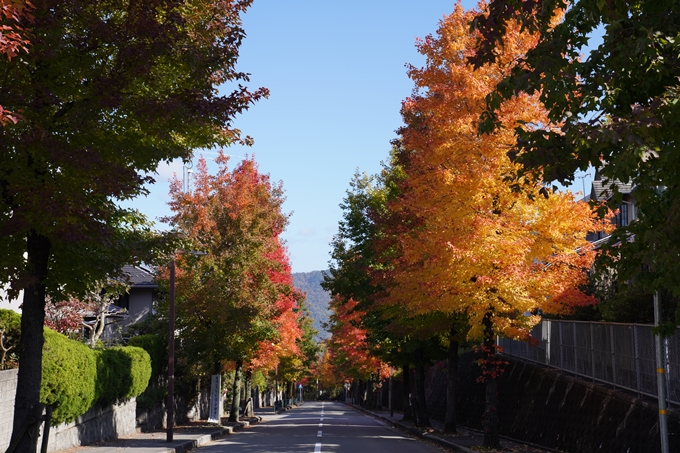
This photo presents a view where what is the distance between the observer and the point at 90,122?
1284cm

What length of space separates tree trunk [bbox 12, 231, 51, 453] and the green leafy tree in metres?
0.02

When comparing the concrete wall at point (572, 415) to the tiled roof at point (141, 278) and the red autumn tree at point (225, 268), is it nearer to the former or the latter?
the red autumn tree at point (225, 268)

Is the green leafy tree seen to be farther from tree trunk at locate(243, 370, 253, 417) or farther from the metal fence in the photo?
tree trunk at locate(243, 370, 253, 417)

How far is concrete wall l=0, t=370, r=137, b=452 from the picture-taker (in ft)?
54.3

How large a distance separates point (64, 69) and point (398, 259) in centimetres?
1601

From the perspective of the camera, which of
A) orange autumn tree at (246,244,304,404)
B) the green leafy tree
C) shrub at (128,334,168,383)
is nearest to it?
the green leafy tree

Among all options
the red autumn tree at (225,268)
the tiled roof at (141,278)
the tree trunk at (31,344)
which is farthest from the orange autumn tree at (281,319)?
the tree trunk at (31,344)

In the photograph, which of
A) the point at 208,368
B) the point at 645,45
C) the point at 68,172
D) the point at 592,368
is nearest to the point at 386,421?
the point at 208,368

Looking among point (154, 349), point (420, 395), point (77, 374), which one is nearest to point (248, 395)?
point (420, 395)

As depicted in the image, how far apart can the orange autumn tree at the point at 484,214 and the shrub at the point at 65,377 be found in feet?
31.4

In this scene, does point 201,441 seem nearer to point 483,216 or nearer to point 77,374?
point 77,374

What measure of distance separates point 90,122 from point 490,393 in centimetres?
1434

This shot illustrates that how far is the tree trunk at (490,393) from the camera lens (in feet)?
70.5

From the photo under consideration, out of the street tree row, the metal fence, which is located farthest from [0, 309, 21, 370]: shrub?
the metal fence
